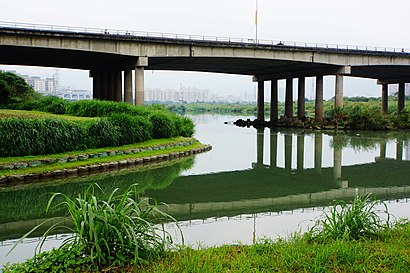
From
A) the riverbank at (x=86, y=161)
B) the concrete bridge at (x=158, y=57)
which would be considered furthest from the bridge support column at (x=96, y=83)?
the riverbank at (x=86, y=161)

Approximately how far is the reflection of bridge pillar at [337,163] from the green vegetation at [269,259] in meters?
8.67

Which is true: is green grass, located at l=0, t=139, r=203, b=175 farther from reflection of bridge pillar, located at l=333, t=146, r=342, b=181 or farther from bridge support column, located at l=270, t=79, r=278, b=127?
bridge support column, located at l=270, t=79, r=278, b=127

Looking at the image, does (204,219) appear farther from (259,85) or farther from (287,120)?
(259,85)

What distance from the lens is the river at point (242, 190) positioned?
7520 millimetres

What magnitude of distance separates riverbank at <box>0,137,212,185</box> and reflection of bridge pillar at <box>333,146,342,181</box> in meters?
6.51

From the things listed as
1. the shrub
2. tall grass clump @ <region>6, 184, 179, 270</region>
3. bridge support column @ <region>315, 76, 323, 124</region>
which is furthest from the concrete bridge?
tall grass clump @ <region>6, 184, 179, 270</region>

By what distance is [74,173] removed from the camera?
1339 centimetres

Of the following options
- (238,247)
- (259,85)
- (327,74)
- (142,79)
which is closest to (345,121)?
(327,74)

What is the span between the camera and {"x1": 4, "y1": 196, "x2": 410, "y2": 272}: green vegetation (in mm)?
4566

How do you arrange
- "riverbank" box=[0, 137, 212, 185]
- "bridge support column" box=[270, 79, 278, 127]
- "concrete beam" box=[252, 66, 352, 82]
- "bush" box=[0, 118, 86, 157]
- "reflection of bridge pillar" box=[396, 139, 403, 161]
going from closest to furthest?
"riverbank" box=[0, 137, 212, 185]
"bush" box=[0, 118, 86, 157]
"reflection of bridge pillar" box=[396, 139, 403, 161]
"concrete beam" box=[252, 66, 352, 82]
"bridge support column" box=[270, 79, 278, 127]

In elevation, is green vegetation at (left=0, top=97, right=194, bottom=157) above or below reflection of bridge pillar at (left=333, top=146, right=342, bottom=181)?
above

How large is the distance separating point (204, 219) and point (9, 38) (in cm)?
2122

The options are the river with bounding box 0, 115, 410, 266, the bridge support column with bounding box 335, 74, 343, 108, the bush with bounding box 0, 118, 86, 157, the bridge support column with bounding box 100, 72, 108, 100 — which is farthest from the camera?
the bridge support column with bounding box 100, 72, 108, 100

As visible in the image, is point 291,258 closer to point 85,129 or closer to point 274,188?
point 274,188
